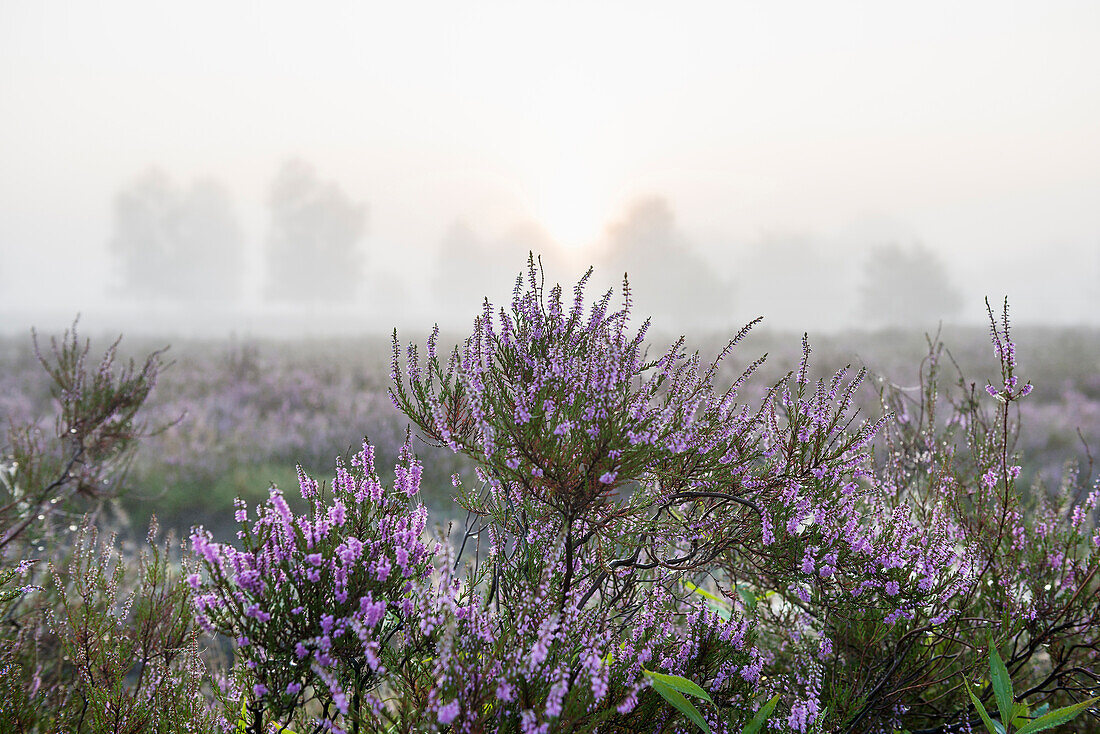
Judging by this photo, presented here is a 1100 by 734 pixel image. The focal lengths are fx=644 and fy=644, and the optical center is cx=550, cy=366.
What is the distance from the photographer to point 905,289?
240 feet

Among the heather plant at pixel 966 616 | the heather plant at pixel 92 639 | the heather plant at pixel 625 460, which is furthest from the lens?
the heather plant at pixel 966 616

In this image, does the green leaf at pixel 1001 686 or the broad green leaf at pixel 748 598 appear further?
the broad green leaf at pixel 748 598

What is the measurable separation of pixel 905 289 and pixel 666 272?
88.3ft

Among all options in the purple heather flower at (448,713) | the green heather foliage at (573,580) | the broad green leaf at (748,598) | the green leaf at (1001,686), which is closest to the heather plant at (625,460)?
the green heather foliage at (573,580)

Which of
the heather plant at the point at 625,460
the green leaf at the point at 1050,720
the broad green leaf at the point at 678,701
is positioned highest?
the heather plant at the point at 625,460

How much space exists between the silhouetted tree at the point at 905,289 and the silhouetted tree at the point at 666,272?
16.3m

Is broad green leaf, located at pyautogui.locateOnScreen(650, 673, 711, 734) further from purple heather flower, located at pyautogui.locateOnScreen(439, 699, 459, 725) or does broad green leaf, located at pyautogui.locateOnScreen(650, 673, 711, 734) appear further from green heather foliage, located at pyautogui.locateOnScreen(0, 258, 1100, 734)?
purple heather flower, located at pyautogui.locateOnScreen(439, 699, 459, 725)

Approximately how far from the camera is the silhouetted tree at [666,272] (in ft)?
246

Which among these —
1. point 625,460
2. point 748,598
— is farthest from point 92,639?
point 748,598

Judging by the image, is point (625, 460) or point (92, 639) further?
point (92, 639)

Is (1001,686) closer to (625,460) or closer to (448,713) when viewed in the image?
(625,460)

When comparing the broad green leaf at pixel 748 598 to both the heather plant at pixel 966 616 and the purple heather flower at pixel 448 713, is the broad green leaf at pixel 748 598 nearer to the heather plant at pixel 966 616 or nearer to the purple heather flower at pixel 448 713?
the heather plant at pixel 966 616

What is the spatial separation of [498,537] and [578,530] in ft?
1.39

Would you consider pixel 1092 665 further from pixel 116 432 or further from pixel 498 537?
pixel 116 432
